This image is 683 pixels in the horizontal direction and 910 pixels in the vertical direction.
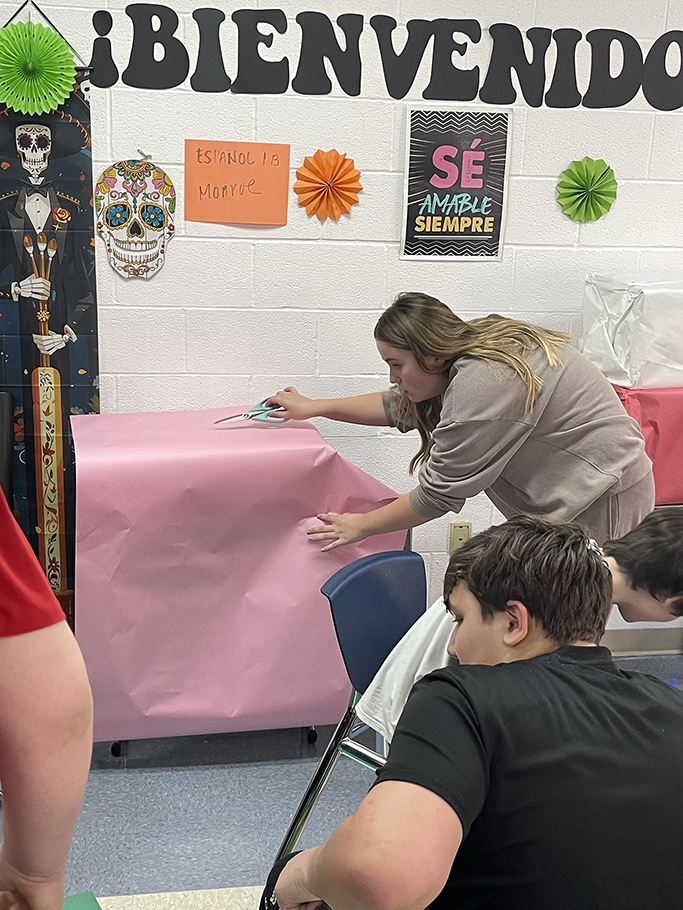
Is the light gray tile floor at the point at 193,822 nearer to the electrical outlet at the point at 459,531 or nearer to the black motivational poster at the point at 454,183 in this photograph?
the electrical outlet at the point at 459,531

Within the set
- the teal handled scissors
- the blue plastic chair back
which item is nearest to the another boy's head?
the blue plastic chair back

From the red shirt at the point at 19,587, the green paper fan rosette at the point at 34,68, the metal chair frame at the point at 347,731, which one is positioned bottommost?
the metal chair frame at the point at 347,731

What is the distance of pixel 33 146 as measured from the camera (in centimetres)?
233

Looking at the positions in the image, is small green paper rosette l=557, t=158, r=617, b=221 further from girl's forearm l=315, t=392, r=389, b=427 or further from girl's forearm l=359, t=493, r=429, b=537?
girl's forearm l=359, t=493, r=429, b=537

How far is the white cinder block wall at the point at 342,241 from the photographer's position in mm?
2387

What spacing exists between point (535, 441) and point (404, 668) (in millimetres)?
702

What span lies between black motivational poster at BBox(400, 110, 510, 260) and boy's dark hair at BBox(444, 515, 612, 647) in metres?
1.55

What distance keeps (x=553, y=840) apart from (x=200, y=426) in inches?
61.2

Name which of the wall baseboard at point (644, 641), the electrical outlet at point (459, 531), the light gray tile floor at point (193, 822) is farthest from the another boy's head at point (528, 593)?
the wall baseboard at point (644, 641)

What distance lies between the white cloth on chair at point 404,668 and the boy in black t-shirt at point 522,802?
512mm

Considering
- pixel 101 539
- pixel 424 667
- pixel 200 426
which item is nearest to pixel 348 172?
pixel 200 426

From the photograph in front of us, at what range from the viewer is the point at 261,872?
1909 millimetres

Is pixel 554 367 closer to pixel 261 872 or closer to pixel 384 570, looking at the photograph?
pixel 384 570

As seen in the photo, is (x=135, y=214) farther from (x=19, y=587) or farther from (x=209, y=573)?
(x=19, y=587)
